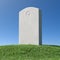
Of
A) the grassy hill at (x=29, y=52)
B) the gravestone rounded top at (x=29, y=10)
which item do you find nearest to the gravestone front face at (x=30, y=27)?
the gravestone rounded top at (x=29, y=10)

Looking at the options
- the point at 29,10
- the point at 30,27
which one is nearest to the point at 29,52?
the point at 30,27

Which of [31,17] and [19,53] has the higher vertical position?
[31,17]

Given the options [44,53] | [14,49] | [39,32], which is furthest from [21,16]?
[44,53]

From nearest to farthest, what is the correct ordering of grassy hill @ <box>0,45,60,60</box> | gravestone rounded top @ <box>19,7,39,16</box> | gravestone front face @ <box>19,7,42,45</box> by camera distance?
grassy hill @ <box>0,45,60,60</box> < gravestone front face @ <box>19,7,42,45</box> < gravestone rounded top @ <box>19,7,39,16</box>

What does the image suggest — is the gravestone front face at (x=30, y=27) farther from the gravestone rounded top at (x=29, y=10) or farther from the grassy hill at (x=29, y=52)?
the grassy hill at (x=29, y=52)

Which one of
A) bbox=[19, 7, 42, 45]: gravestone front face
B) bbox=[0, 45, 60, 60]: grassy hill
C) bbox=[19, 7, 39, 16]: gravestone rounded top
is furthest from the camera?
bbox=[19, 7, 39, 16]: gravestone rounded top

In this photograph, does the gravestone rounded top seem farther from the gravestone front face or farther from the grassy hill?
the grassy hill

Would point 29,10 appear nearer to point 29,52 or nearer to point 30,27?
point 30,27

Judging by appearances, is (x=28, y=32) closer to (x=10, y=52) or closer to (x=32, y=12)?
(x=32, y=12)

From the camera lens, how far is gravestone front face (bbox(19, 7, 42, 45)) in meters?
18.2

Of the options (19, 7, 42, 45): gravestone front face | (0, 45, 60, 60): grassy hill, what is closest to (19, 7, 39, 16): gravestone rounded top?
(19, 7, 42, 45): gravestone front face

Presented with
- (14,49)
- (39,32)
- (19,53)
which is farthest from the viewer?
(39,32)

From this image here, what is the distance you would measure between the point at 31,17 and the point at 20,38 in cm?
225

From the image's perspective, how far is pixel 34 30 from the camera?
18234 mm
